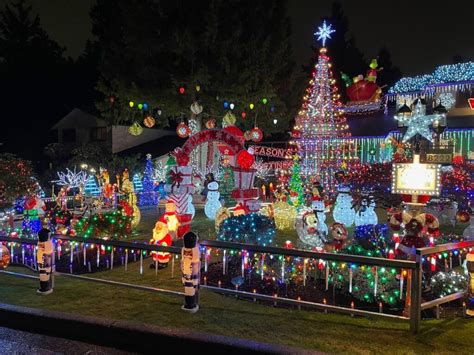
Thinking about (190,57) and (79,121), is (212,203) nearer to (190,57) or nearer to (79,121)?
(190,57)

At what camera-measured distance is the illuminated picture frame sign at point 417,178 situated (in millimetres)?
7695

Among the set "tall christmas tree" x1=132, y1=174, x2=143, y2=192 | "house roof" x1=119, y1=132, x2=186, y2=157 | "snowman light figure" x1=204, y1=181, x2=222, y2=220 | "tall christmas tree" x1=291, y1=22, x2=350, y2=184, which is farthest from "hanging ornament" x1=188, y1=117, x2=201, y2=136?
"tall christmas tree" x1=291, y1=22, x2=350, y2=184

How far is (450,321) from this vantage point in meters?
5.24

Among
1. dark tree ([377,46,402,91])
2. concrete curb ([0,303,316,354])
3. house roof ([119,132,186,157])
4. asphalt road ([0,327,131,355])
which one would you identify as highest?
dark tree ([377,46,402,91])

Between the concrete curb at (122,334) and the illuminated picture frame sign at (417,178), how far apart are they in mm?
4566

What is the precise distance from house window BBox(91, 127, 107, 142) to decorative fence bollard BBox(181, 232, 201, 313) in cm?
2825

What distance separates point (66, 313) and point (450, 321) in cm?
468

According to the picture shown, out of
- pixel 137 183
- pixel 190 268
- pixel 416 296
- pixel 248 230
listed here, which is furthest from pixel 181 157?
pixel 137 183

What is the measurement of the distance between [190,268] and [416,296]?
2646mm

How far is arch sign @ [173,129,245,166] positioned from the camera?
42.5 feet

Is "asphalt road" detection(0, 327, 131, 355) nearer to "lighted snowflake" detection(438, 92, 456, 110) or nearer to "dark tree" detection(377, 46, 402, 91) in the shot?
"lighted snowflake" detection(438, 92, 456, 110)

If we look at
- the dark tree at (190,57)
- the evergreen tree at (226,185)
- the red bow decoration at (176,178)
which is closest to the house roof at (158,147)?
the dark tree at (190,57)

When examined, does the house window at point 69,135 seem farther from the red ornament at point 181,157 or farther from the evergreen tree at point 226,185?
the red ornament at point 181,157

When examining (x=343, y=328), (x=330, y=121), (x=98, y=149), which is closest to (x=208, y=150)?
(x=98, y=149)
